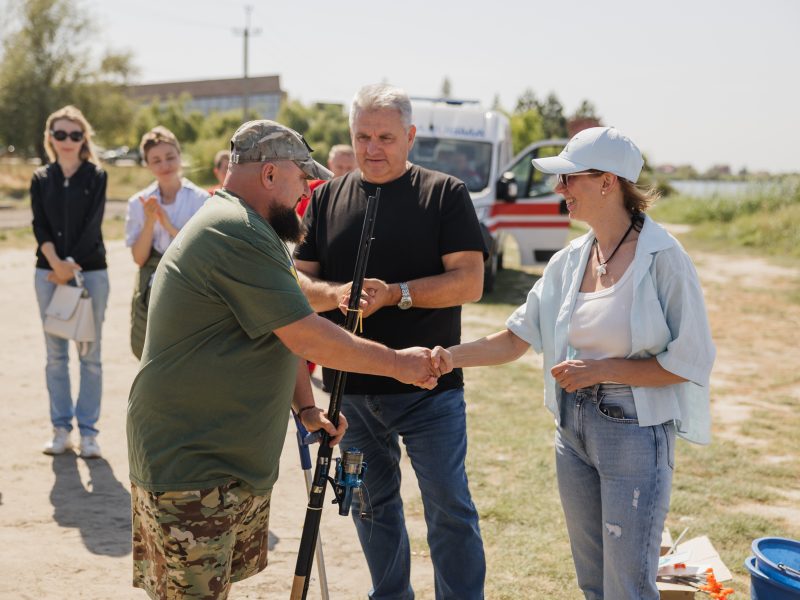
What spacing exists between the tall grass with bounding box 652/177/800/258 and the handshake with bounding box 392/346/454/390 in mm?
20457

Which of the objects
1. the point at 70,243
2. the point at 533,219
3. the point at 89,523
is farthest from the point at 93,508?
the point at 533,219

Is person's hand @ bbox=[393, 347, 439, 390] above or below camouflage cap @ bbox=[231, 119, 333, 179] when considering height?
below

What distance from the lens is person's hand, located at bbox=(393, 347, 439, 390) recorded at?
2920mm

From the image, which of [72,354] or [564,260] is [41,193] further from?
[564,260]

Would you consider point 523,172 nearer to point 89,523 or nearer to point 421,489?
point 89,523

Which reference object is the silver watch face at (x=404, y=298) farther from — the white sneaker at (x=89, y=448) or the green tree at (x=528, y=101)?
the green tree at (x=528, y=101)

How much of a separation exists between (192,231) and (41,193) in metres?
4.00

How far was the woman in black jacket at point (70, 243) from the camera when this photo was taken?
6.02 metres

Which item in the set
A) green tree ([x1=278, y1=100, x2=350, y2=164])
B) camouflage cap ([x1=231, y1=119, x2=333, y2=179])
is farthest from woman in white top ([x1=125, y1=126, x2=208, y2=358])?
green tree ([x1=278, y1=100, x2=350, y2=164])

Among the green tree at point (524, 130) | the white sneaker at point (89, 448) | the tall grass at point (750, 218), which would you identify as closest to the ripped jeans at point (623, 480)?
the white sneaker at point (89, 448)

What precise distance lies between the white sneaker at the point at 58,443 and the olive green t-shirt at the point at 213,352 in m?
3.69

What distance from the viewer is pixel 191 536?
2.68m

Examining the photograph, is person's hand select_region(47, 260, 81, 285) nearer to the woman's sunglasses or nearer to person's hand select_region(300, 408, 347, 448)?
person's hand select_region(300, 408, 347, 448)

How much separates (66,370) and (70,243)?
2.92 feet
